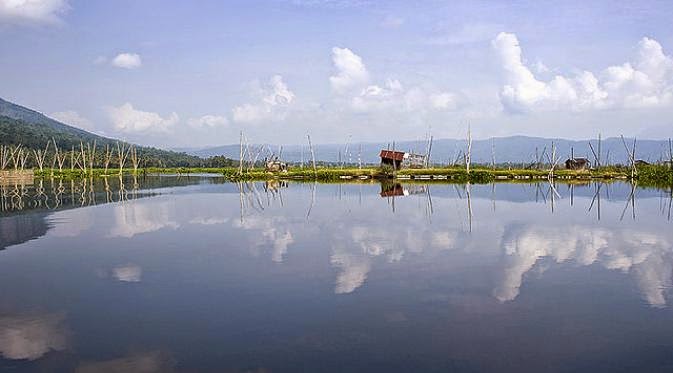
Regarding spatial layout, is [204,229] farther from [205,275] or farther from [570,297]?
[570,297]

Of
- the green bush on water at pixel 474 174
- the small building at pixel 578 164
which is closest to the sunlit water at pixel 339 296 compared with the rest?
the green bush on water at pixel 474 174

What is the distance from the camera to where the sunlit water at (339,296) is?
779 cm

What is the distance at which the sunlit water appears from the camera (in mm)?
7789

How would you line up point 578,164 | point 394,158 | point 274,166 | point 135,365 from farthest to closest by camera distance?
point 274,166
point 578,164
point 394,158
point 135,365

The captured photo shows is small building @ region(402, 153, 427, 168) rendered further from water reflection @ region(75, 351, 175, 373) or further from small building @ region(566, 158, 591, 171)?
water reflection @ region(75, 351, 175, 373)

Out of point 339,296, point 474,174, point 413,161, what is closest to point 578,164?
point 474,174

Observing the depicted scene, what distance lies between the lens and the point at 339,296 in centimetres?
1088

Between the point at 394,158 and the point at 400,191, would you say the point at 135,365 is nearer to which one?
the point at 400,191

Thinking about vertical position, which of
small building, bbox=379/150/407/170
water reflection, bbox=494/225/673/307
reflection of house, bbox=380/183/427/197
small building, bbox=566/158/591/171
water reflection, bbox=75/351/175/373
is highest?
small building, bbox=379/150/407/170

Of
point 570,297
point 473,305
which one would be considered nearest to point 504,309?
point 473,305

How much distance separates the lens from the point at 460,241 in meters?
17.3

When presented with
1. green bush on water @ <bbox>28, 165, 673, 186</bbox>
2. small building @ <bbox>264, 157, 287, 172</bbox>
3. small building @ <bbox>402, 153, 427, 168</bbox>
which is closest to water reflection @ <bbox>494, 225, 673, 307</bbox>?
green bush on water @ <bbox>28, 165, 673, 186</bbox>

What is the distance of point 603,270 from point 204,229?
1361 cm

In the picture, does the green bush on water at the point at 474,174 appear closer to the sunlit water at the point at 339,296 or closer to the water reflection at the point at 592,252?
the water reflection at the point at 592,252
